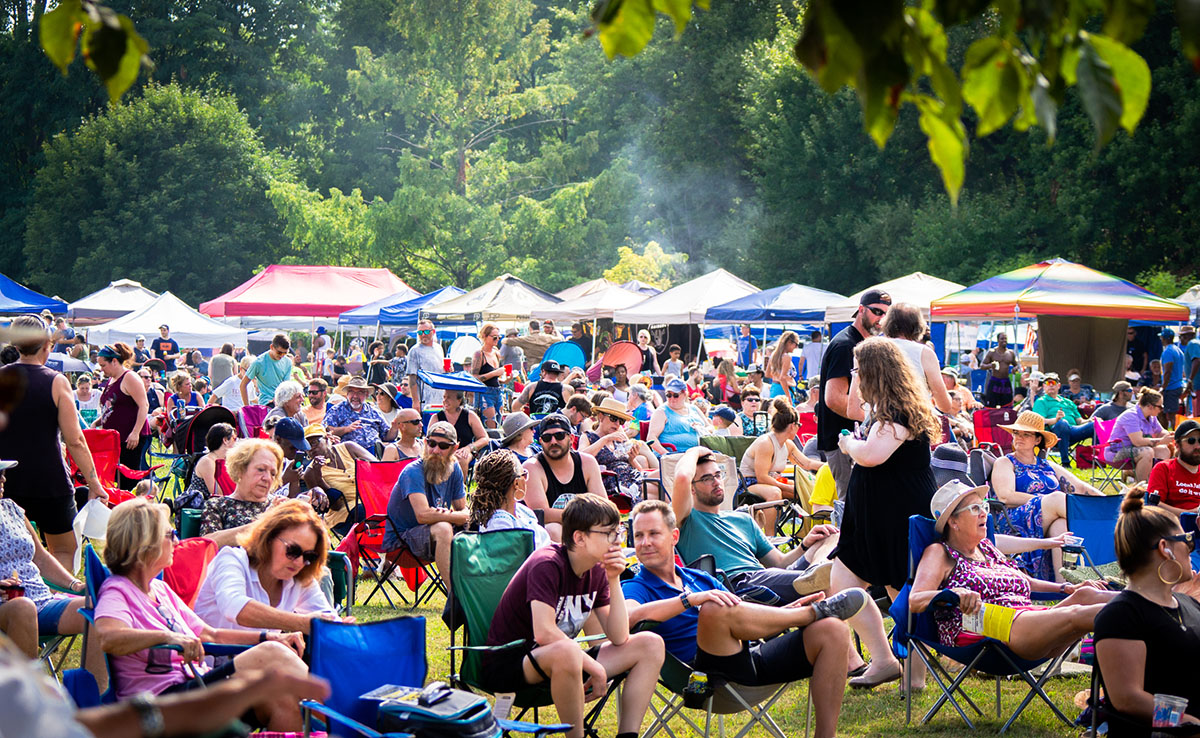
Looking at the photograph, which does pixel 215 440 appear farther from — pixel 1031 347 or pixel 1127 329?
pixel 1031 347

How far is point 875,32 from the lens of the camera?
1.57m

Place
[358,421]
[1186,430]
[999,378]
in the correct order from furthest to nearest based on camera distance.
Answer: [999,378]
[358,421]
[1186,430]

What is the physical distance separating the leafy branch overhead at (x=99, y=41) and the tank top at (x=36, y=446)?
423 centimetres

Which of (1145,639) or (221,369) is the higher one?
(221,369)

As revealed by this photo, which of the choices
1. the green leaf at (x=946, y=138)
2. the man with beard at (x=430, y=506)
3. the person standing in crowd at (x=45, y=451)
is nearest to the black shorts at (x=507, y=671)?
the man with beard at (x=430, y=506)

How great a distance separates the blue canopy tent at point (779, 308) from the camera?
18109mm

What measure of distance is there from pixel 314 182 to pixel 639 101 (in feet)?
46.3

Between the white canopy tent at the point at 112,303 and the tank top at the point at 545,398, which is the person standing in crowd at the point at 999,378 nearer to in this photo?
the tank top at the point at 545,398

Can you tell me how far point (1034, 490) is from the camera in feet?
24.6

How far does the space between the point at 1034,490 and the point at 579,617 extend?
4.21 m

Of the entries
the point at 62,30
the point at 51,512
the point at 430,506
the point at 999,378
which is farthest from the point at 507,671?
the point at 999,378

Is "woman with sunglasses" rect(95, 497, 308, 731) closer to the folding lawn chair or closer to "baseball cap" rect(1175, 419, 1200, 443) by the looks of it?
the folding lawn chair

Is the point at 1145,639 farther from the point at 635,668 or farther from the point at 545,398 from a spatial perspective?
the point at 545,398

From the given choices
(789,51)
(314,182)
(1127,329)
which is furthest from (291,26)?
(1127,329)
